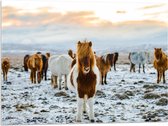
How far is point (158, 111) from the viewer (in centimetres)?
450

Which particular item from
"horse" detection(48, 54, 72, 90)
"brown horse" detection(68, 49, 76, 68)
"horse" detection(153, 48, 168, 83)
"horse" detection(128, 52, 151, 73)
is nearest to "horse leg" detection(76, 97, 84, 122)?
"horse" detection(48, 54, 72, 90)

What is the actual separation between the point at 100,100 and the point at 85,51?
0.53 metres

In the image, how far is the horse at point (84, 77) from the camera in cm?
426

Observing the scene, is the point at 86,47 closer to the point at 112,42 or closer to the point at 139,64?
the point at 112,42

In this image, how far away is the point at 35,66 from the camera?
4.53 m

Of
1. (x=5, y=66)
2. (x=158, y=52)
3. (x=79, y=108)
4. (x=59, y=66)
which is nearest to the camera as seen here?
(x=5, y=66)

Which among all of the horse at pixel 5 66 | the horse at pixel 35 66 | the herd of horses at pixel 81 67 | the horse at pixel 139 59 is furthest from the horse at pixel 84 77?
the horse at pixel 5 66

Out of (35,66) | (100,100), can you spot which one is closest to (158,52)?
(100,100)

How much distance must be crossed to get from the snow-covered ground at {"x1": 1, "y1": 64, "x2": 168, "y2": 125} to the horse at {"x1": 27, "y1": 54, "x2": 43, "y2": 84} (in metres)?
0.06

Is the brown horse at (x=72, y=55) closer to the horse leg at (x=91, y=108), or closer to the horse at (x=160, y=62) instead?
the horse leg at (x=91, y=108)

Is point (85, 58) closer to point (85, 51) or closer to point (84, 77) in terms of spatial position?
point (85, 51)

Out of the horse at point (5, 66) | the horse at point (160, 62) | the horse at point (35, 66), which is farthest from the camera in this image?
the horse at point (160, 62)

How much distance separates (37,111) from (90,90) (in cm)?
55

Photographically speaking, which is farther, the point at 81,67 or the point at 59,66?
the point at 59,66
